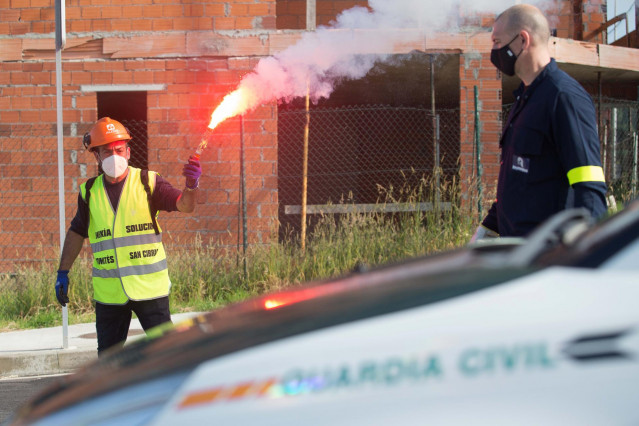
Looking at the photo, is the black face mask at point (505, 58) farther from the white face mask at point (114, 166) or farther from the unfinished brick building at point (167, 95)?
the unfinished brick building at point (167, 95)

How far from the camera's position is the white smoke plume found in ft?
35.9

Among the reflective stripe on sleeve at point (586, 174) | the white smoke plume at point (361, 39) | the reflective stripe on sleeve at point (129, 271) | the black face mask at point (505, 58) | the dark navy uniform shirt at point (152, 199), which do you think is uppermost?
the white smoke plume at point (361, 39)

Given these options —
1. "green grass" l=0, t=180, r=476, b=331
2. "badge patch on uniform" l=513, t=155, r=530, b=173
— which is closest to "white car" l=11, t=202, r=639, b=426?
"badge patch on uniform" l=513, t=155, r=530, b=173

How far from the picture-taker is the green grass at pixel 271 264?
9266 mm

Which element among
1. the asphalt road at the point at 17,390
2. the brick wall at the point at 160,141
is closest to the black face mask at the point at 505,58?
the asphalt road at the point at 17,390

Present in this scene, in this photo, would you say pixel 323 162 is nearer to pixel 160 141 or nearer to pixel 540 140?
pixel 160 141

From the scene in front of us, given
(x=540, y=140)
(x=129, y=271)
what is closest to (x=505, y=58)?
(x=540, y=140)

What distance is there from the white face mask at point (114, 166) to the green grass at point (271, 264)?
4.36m

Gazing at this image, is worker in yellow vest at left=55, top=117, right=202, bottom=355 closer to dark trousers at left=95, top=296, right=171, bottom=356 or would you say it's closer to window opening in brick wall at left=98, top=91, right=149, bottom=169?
dark trousers at left=95, top=296, right=171, bottom=356

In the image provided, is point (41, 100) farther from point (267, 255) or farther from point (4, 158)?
point (267, 255)

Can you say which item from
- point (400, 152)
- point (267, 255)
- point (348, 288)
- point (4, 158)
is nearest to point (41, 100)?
point (4, 158)

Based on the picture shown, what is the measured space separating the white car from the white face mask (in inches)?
141

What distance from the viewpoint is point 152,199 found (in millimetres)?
4945

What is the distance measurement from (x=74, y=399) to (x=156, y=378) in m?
0.25
